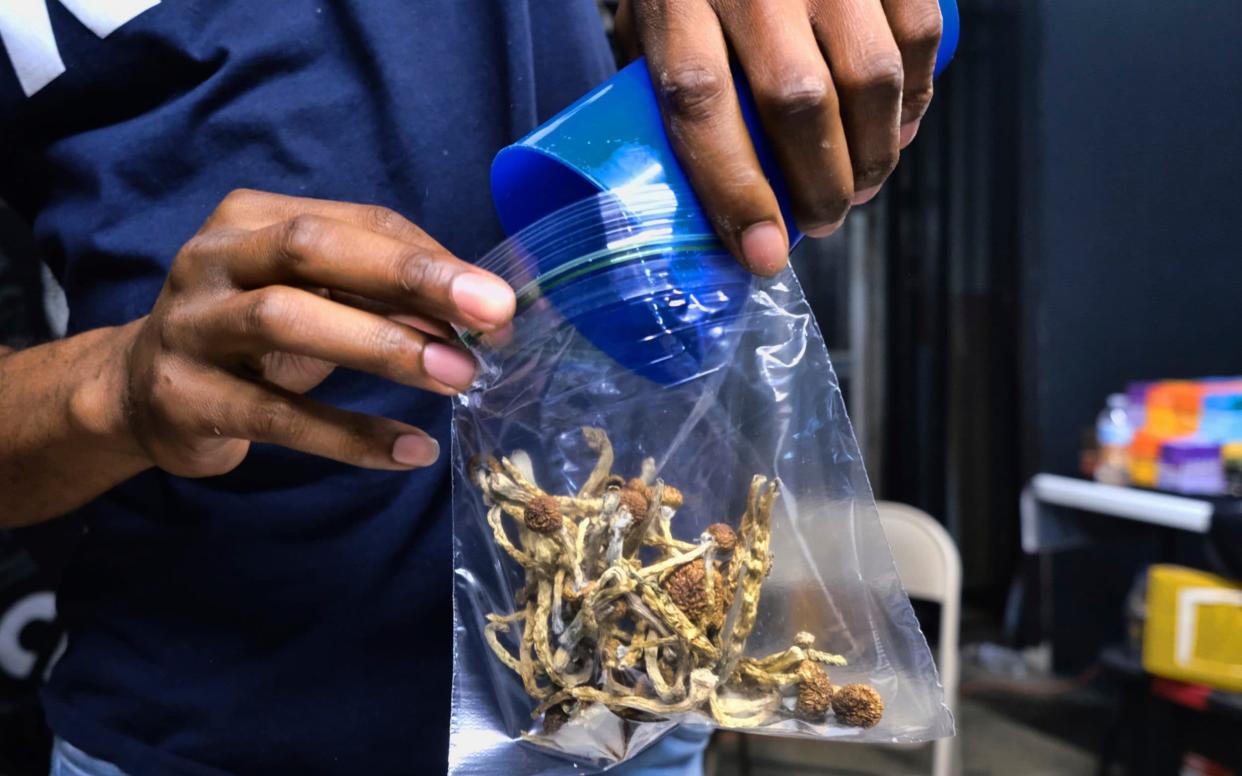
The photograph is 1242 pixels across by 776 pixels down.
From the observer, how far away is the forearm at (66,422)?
42cm

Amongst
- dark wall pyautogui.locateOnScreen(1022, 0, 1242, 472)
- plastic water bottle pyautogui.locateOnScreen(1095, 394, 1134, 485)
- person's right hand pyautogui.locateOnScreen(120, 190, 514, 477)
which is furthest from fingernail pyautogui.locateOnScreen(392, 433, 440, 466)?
dark wall pyautogui.locateOnScreen(1022, 0, 1242, 472)

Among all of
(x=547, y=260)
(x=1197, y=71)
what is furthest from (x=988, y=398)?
(x=547, y=260)

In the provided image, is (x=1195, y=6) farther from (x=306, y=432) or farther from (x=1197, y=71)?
(x=306, y=432)

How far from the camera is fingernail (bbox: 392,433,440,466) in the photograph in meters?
0.38

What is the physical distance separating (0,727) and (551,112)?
1.02 m

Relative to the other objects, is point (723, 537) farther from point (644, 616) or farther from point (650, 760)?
point (650, 760)

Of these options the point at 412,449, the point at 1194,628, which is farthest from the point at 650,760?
the point at 1194,628

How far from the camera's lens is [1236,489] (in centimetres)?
194

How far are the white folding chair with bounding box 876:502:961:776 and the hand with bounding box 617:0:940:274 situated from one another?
4.15 ft

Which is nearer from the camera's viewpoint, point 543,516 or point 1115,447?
point 543,516

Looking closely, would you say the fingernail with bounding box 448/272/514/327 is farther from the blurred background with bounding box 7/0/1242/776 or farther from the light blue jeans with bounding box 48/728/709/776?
the blurred background with bounding box 7/0/1242/776

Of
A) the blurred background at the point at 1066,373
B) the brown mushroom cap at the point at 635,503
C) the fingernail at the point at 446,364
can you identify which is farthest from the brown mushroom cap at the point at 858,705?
the blurred background at the point at 1066,373

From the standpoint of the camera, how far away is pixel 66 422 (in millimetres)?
437

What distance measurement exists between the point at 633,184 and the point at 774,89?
0.07 m
